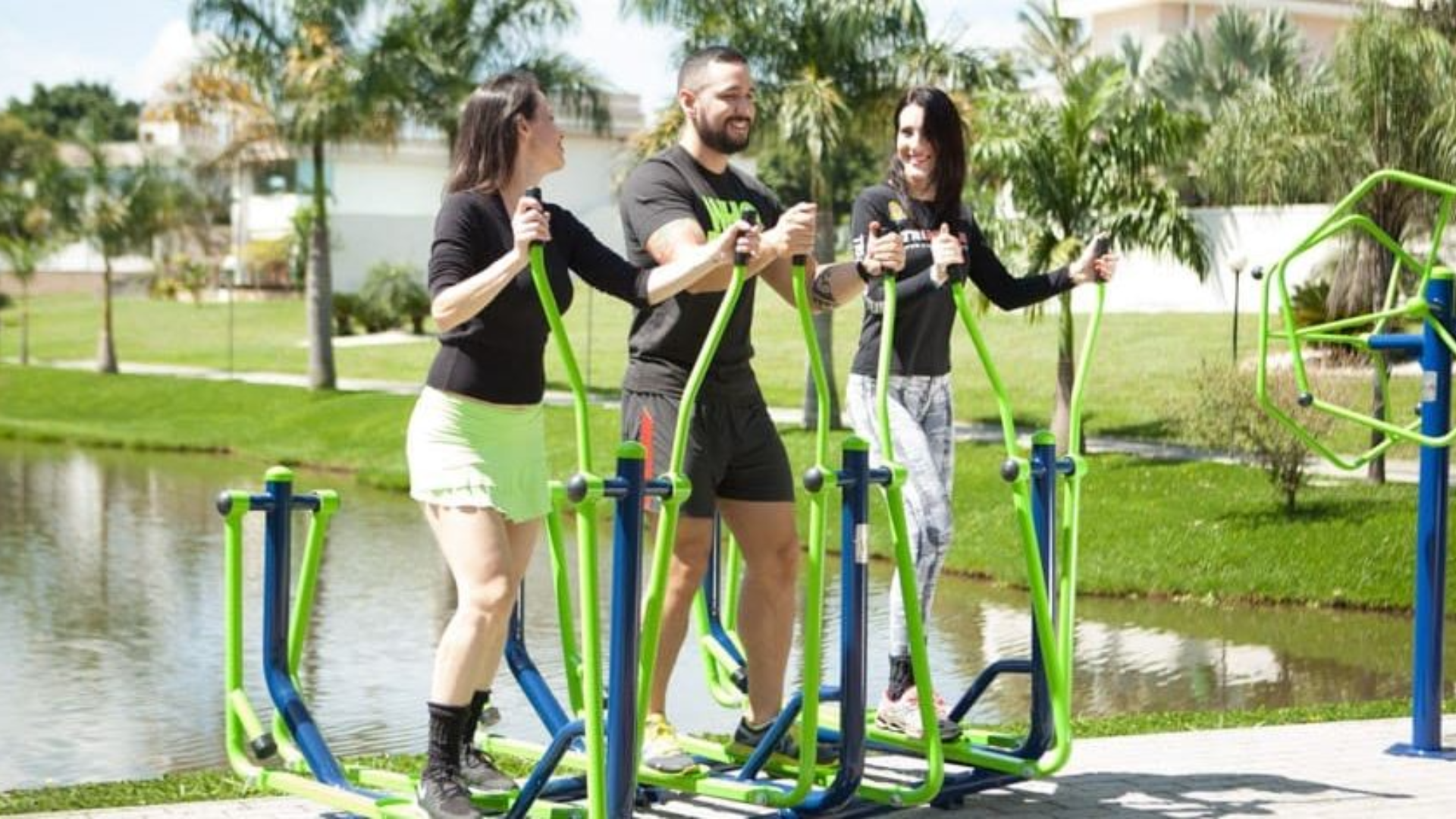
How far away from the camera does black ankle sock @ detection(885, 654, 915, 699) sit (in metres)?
6.73

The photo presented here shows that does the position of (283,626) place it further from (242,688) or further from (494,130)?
(494,130)

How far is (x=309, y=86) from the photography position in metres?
33.0

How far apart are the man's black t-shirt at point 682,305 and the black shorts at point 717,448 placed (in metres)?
0.04

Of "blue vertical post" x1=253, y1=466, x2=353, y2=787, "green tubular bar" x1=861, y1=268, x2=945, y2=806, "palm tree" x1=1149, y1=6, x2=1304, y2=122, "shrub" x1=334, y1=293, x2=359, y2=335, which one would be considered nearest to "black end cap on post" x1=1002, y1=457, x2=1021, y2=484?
"green tubular bar" x1=861, y1=268, x2=945, y2=806

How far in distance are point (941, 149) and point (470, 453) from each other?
6.20ft

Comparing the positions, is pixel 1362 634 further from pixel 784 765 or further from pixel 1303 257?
pixel 1303 257

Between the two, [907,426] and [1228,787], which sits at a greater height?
[907,426]

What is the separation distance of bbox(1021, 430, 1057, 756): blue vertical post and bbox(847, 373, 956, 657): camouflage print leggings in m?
0.34

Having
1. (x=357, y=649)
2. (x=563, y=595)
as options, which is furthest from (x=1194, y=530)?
(x=563, y=595)

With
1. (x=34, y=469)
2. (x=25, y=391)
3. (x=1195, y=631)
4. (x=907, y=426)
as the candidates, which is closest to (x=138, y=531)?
(x=34, y=469)

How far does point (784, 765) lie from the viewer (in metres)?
6.20

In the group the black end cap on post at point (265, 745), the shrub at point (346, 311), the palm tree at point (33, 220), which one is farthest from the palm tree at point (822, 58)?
the shrub at point (346, 311)

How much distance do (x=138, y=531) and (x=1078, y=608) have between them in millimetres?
8258

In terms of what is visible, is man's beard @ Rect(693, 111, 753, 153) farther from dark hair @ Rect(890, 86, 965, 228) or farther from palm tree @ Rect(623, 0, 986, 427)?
palm tree @ Rect(623, 0, 986, 427)
